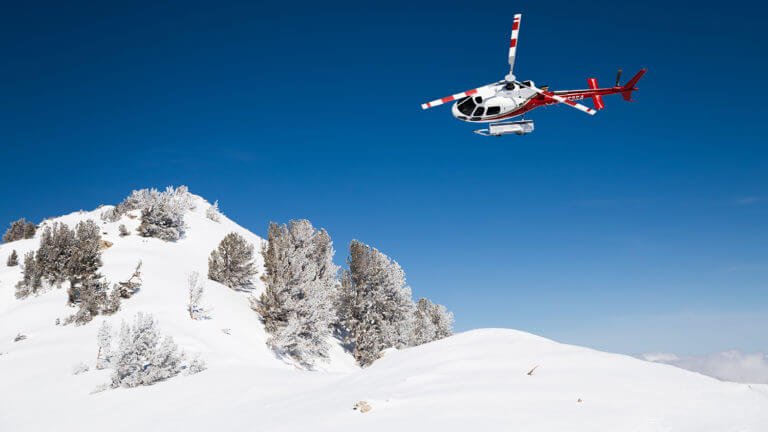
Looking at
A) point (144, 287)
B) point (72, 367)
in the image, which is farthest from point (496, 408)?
point (144, 287)

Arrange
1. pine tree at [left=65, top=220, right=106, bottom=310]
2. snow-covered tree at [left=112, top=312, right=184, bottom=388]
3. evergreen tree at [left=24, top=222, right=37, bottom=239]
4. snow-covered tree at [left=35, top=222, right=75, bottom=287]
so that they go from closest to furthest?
1. snow-covered tree at [left=112, top=312, right=184, bottom=388]
2. pine tree at [left=65, top=220, right=106, bottom=310]
3. snow-covered tree at [left=35, top=222, right=75, bottom=287]
4. evergreen tree at [left=24, top=222, right=37, bottom=239]

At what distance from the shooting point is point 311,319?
28625 millimetres

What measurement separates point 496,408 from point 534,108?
1256cm

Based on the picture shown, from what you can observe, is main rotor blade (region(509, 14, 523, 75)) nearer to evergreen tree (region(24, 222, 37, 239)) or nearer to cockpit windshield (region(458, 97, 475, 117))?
cockpit windshield (region(458, 97, 475, 117))

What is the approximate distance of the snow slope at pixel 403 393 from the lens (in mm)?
7641

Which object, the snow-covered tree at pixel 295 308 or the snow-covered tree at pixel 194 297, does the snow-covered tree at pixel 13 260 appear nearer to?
the snow-covered tree at pixel 194 297

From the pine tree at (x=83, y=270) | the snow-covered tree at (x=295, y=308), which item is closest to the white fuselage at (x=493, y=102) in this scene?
the snow-covered tree at (x=295, y=308)

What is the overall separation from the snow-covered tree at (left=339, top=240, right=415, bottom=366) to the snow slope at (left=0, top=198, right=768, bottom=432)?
13469mm

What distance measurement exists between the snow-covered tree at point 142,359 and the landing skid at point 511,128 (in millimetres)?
14962

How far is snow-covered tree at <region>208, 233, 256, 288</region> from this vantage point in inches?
1353

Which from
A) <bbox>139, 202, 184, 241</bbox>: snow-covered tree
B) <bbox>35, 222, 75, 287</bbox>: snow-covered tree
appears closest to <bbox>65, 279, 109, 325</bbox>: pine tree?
<bbox>35, 222, 75, 287</bbox>: snow-covered tree

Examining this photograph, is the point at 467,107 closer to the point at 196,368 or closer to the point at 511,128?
the point at 511,128

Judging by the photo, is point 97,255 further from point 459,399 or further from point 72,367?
point 459,399

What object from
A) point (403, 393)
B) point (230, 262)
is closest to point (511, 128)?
point (403, 393)
